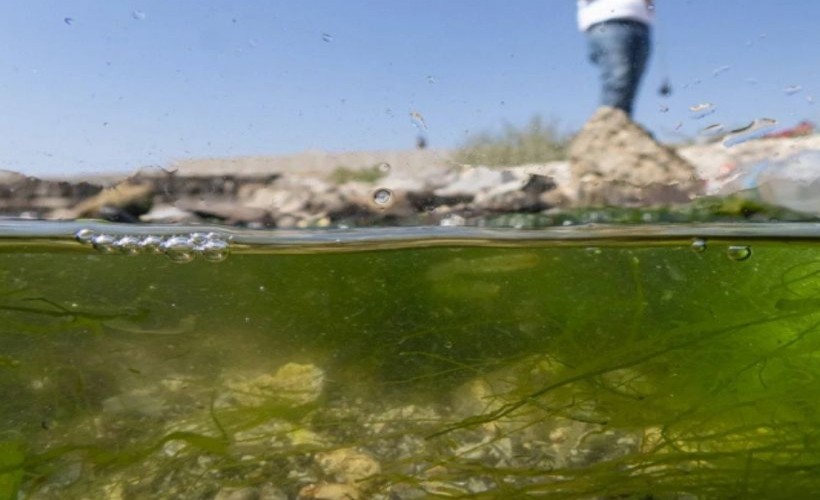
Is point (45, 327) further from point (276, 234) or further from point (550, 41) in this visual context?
point (550, 41)

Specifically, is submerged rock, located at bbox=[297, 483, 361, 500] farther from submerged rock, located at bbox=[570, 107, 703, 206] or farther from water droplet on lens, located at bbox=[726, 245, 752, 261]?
water droplet on lens, located at bbox=[726, 245, 752, 261]

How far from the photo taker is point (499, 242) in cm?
230

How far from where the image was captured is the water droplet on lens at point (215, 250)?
2230 mm

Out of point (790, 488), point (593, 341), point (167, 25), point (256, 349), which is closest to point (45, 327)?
point (256, 349)

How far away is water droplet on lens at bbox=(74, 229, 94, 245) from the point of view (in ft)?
7.34

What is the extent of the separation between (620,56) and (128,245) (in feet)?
4.85

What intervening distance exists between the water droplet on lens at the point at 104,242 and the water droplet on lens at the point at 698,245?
168 centimetres

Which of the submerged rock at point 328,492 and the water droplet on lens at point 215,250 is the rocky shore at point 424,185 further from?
the submerged rock at point 328,492

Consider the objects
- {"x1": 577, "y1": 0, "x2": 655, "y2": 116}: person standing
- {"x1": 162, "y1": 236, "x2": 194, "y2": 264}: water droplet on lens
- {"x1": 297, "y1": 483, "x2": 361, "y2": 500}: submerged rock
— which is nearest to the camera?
{"x1": 297, "y1": 483, "x2": 361, "y2": 500}: submerged rock

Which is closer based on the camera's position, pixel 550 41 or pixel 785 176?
pixel 550 41

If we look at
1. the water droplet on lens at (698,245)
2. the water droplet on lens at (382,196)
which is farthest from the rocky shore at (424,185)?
the water droplet on lens at (698,245)

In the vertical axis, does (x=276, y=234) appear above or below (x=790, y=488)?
above

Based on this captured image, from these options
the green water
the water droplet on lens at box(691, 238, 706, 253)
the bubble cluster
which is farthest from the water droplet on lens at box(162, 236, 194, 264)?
the water droplet on lens at box(691, 238, 706, 253)

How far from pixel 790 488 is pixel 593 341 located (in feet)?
2.07
